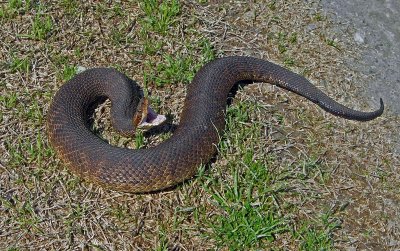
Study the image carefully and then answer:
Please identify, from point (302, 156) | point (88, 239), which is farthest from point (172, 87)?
point (88, 239)

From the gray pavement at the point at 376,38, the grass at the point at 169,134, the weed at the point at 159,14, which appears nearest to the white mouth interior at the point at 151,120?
the grass at the point at 169,134

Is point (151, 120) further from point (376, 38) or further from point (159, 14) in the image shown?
point (376, 38)

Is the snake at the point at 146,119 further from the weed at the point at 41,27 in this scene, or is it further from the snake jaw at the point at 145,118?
the weed at the point at 41,27

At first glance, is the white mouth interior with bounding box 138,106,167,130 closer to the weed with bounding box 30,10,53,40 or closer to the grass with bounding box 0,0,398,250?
the grass with bounding box 0,0,398,250

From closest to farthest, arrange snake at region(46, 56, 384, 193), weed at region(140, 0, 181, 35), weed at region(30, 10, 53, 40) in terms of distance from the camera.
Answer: snake at region(46, 56, 384, 193), weed at region(30, 10, 53, 40), weed at region(140, 0, 181, 35)

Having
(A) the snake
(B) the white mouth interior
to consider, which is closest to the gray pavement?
(A) the snake

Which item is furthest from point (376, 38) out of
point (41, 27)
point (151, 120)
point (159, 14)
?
point (41, 27)
